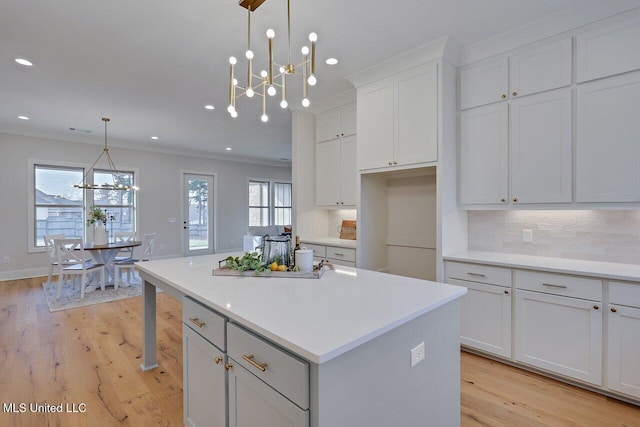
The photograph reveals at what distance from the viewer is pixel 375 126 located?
329 cm

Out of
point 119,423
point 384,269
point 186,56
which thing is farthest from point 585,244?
point 186,56

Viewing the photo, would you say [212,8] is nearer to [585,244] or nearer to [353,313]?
[353,313]

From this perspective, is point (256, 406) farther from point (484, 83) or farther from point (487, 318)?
point (484, 83)

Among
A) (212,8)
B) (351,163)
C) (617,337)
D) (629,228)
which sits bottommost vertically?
(617,337)

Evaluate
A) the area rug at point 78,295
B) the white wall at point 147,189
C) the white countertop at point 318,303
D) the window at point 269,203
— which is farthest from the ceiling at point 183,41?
the window at point 269,203

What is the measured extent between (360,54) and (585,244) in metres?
2.47

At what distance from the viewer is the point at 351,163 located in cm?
387

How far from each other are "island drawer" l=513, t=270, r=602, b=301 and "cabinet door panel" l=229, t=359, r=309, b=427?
211 cm

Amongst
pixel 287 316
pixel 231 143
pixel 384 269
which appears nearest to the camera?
pixel 287 316

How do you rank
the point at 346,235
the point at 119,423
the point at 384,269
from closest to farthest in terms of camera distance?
the point at 119,423 < the point at 384,269 < the point at 346,235

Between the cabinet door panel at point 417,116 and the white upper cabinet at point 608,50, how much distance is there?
1015 mm

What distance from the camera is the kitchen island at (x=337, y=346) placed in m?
1.00

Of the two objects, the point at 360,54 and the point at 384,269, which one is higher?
the point at 360,54

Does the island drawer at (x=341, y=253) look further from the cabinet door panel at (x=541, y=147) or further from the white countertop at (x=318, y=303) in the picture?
the cabinet door panel at (x=541, y=147)
